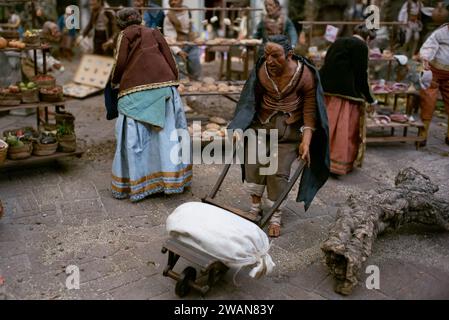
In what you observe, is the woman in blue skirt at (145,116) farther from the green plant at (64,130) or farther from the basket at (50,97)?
the basket at (50,97)

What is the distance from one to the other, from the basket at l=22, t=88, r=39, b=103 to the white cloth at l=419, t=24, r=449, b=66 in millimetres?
5122

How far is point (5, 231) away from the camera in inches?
196

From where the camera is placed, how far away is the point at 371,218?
4629 millimetres

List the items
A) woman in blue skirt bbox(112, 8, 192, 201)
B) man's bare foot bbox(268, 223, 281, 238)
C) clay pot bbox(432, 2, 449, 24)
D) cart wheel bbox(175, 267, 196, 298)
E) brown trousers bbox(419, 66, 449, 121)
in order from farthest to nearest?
clay pot bbox(432, 2, 449, 24)
brown trousers bbox(419, 66, 449, 121)
woman in blue skirt bbox(112, 8, 192, 201)
man's bare foot bbox(268, 223, 281, 238)
cart wheel bbox(175, 267, 196, 298)

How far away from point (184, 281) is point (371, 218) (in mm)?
1742

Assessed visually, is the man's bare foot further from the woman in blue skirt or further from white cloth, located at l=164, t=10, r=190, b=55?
white cloth, located at l=164, t=10, r=190, b=55

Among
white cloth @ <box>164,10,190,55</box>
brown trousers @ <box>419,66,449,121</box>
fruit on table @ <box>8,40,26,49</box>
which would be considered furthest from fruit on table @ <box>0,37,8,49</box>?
brown trousers @ <box>419,66,449,121</box>

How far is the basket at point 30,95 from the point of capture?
638 cm

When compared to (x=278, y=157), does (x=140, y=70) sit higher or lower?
higher

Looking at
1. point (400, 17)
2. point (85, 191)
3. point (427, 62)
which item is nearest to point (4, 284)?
point (85, 191)

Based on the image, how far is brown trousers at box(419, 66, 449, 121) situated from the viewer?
7.73m

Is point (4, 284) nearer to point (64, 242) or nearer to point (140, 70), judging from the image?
point (64, 242)

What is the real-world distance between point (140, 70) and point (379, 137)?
3957 millimetres

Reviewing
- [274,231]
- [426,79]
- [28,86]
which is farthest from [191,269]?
[426,79]
